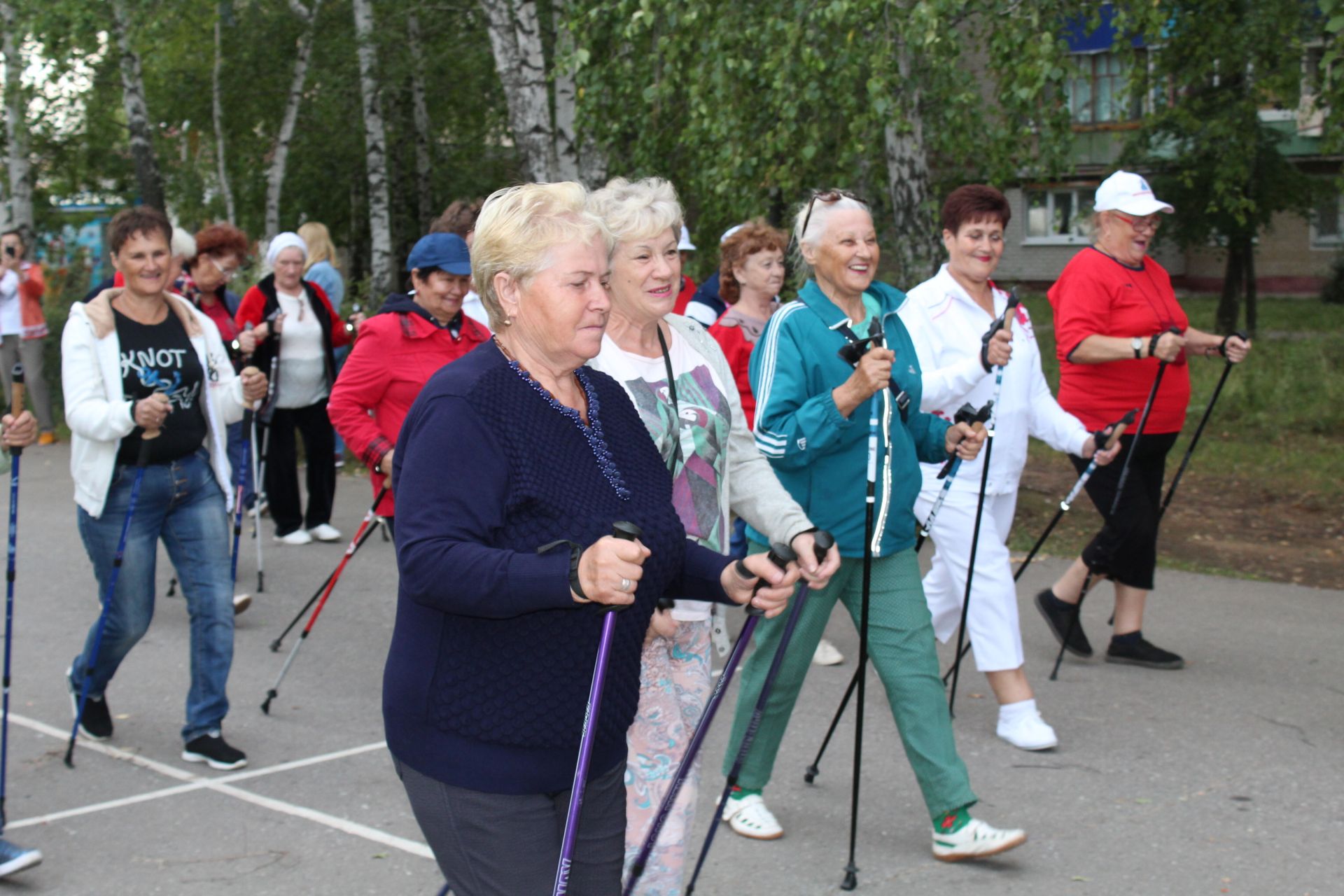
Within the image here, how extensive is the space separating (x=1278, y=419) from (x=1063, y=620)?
8474mm

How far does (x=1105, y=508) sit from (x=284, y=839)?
3.75 meters

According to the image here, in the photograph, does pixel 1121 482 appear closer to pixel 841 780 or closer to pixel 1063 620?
pixel 1063 620

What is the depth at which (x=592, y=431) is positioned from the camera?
2.80m

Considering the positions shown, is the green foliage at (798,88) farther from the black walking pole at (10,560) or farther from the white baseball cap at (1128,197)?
the black walking pole at (10,560)

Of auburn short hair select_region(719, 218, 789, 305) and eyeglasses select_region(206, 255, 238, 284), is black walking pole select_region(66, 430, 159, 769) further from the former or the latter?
eyeglasses select_region(206, 255, 238, 284)

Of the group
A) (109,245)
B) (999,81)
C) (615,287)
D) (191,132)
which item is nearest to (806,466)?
(615,287)

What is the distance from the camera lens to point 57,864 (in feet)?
15.3

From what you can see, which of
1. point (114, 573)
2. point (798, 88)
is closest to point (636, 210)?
point (114, 573)

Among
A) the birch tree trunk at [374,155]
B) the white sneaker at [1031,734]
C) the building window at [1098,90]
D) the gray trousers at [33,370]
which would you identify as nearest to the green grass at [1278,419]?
the white sneaker at [1031,734]

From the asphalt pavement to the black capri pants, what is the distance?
19.3 inches

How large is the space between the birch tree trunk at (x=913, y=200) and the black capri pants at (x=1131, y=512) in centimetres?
448

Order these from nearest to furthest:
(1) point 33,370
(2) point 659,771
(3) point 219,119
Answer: (2) point 659,771
(1) point 33,370
(3) point 219,119

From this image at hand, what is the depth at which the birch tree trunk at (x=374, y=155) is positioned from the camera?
19.7 meters

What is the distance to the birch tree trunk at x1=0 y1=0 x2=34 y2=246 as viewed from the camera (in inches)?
779
